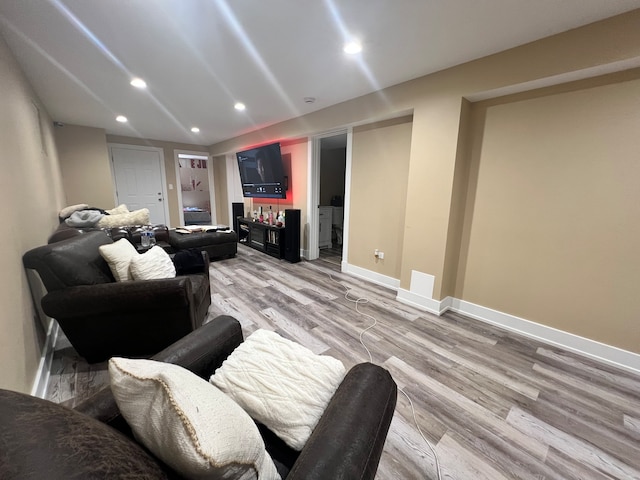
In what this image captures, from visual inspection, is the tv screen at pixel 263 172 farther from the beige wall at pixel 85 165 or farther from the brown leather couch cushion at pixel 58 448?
the brown leather couch cushion at pixel 58 448

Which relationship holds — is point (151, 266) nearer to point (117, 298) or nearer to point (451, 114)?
point (117, 298)

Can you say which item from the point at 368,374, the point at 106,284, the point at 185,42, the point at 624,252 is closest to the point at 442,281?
the point at 624,252

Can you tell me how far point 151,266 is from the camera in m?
1.88

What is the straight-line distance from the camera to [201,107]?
11.8 feet

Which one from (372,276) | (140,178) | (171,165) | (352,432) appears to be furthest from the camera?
(171,165)

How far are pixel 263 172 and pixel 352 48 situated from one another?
298cm

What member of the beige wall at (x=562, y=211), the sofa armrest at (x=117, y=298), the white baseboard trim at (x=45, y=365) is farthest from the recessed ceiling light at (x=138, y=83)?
the beige wall at (x=562, y=211)

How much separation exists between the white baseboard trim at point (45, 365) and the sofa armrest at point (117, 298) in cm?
40

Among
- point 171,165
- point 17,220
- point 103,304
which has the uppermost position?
point 171,165

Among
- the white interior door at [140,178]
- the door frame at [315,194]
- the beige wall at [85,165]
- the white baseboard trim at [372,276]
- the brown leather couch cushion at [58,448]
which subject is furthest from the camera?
the white interior door at [140,178]

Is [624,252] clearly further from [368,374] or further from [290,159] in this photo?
[290,159]

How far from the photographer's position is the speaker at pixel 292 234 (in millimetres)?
4242

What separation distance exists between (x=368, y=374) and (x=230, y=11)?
7.40 feet

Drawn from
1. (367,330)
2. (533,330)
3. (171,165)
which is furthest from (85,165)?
(533,330)
